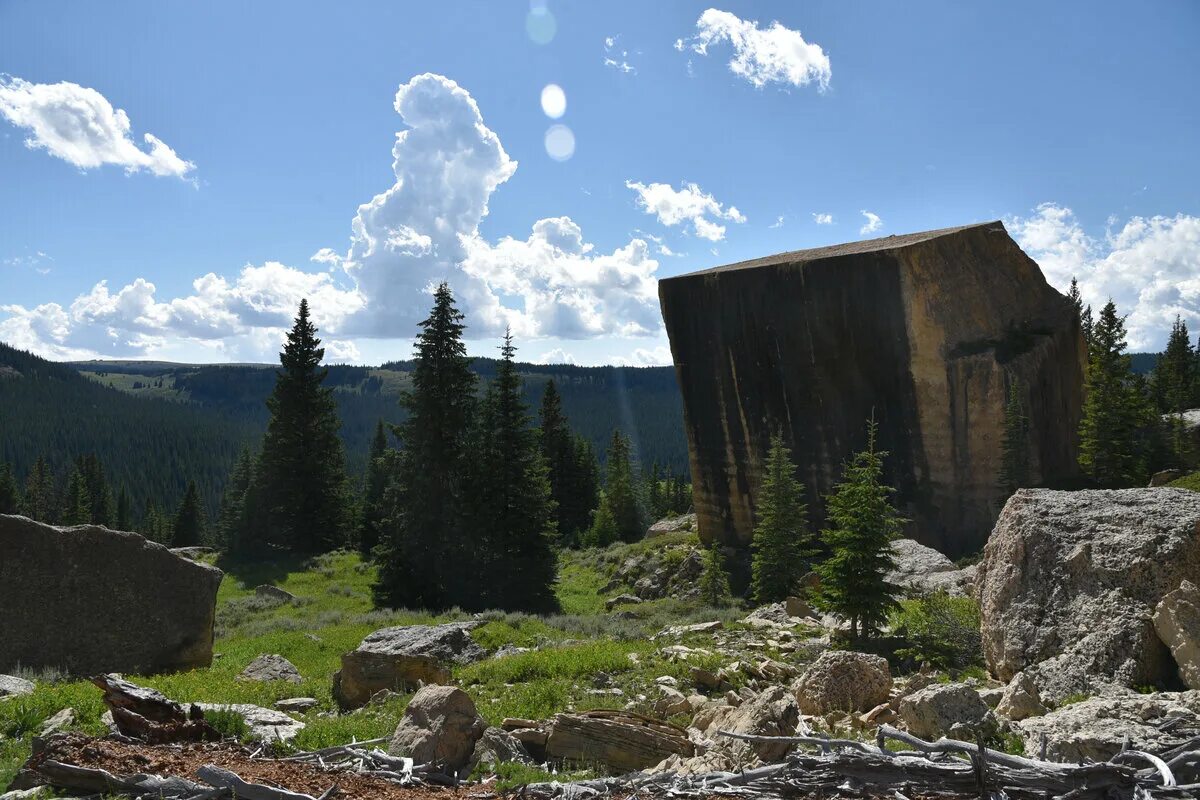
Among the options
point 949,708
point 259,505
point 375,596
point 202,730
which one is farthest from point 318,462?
point 949,708

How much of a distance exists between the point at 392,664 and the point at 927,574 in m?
14.0

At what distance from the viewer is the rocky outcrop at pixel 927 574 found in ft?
55.2

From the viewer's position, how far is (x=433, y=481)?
28469mm

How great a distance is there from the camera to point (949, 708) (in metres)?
6.69

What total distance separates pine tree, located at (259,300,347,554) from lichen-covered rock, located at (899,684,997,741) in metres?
35.8

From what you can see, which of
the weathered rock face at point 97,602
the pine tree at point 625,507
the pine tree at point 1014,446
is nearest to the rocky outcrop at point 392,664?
the weathered rock face at point 97,602

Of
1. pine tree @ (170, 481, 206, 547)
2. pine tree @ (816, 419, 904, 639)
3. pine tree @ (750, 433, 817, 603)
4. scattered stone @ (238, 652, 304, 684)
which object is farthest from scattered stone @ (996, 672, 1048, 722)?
pine tree @ (170, 481, 206, 547)

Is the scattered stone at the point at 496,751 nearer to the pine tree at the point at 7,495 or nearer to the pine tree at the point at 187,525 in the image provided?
the pine tree at the point at 187,525

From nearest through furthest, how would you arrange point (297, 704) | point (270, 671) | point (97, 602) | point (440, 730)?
point (440, 730) → point (297, 704) → point (270, 671) → point (97, 602)

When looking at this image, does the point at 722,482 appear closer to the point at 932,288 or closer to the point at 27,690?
the point at 932,288

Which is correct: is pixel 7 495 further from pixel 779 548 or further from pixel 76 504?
pixel 779 548

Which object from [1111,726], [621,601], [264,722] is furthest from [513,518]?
[1111,726]

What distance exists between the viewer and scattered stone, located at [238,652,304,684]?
1261cm

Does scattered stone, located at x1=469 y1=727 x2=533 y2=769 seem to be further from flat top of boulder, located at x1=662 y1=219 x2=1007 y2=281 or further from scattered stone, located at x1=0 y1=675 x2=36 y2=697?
flat top of boulder, located at x1=662 y1=219 x2=1007 y2=281
